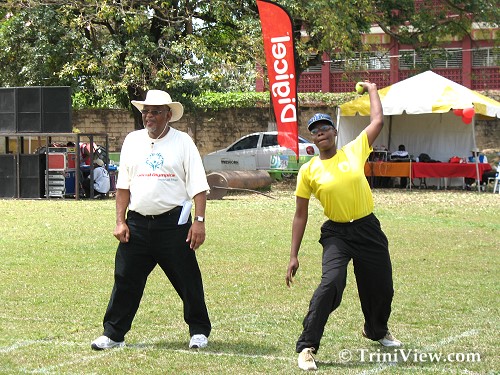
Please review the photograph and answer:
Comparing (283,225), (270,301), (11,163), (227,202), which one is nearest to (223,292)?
(270,301)

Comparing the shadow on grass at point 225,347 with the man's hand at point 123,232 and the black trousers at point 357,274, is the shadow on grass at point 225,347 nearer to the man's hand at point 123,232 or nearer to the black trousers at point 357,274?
the black trousers at point 357,274

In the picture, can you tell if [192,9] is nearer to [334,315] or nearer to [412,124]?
[412,124]

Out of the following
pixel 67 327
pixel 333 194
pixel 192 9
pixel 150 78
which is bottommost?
pixel 67 327

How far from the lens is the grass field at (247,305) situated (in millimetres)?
7273

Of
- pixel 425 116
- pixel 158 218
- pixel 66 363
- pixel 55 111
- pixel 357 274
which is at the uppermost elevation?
pixel 425 116

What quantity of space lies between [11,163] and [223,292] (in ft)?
55.3

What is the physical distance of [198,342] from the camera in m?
7.77

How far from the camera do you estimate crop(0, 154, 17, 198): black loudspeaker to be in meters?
26.4

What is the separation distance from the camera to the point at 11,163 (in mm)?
26484

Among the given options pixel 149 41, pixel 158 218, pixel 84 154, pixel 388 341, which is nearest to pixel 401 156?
pixel 149 41

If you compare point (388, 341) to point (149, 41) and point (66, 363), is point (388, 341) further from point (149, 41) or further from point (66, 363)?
point (149, 41)

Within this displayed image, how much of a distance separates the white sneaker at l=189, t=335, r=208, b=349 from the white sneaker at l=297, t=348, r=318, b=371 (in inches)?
39.8

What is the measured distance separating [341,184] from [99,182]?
775 inches

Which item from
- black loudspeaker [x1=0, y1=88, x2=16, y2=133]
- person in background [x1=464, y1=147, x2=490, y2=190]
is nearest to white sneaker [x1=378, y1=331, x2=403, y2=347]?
black loudspeaker [x1=0, y1=88, x2=16, y2=133]
